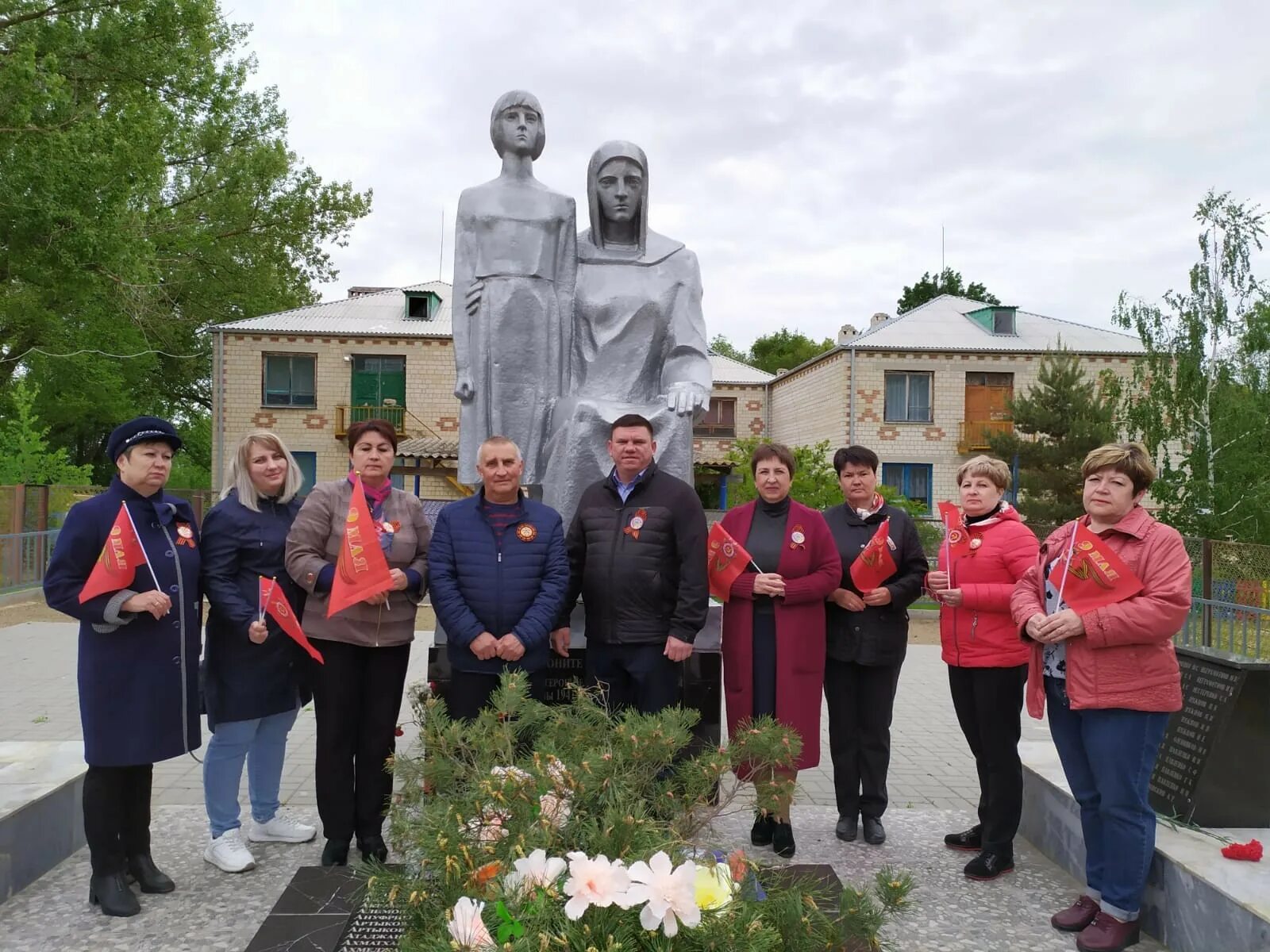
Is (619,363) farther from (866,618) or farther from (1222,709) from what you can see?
(1222,709)

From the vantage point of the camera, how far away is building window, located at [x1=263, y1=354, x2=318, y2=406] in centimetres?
2198

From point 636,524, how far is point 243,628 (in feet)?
4.92

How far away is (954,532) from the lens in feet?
12.5

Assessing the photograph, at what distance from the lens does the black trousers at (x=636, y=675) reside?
11.8 feet

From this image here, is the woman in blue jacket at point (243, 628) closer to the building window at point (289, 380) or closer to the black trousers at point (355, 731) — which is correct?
the black trousers at point (355, 731)

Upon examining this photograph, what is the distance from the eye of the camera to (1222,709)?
343 centimetres

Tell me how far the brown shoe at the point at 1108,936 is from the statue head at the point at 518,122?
4044mm

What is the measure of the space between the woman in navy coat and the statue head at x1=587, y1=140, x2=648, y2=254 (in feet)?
7.73

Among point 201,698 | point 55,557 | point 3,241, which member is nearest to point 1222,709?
point 201,698

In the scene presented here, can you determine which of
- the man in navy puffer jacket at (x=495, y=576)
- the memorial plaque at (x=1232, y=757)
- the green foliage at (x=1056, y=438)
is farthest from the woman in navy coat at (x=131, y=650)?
the green foliage at (x=1056, y=438)

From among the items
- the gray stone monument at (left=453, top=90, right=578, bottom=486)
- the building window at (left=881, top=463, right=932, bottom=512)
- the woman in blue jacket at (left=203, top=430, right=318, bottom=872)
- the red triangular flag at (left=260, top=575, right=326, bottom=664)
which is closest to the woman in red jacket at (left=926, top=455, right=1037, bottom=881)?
the gray stone monument at (left=453, top=90, right=578, bottom=486)

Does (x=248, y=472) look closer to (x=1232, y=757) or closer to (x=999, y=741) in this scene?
(x=999, y=741)

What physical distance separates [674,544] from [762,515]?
481 millimetres

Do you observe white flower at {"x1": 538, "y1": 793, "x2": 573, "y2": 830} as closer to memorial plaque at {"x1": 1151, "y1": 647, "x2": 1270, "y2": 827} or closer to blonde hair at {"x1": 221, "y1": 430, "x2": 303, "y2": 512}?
blonde hair at {"x1": 221, "y1": 430, "x2": 303, "y2": 512}
